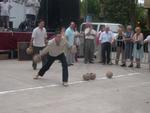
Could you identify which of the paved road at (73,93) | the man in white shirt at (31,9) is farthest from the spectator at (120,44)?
the man in white shirt at (31,9)

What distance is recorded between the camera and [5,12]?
2181 centimetres

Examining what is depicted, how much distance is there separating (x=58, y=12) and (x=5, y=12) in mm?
3828

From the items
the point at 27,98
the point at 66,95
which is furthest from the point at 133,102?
the point at 27,98

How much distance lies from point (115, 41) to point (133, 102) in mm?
9472

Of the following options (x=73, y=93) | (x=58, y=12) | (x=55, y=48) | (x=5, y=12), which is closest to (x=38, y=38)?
(x=55, y=48)

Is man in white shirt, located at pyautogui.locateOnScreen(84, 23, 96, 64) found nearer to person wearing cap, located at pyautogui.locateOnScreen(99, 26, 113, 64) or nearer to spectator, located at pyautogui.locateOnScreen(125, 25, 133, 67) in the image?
person wearing cap, located at pyautogui.locateOnScreen(99, 26, 113, 64)

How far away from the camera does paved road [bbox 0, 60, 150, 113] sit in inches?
406

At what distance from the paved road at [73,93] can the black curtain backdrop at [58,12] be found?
711 centimetres

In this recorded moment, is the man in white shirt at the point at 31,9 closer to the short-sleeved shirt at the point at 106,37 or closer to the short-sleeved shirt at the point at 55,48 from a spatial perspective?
the short-sleeved shirt at the point at 106,37

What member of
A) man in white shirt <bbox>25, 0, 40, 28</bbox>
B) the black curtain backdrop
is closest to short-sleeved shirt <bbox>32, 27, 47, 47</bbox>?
man in white shirt <bbox>25, 0, 40, 28</bbox>

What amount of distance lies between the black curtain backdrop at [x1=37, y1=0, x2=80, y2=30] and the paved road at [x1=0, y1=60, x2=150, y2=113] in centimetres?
711

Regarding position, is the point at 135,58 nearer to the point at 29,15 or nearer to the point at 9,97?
the point at 29,15

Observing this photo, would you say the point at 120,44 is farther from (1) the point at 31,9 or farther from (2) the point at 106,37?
(1) the point at 31,9

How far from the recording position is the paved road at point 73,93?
10.3 meters
